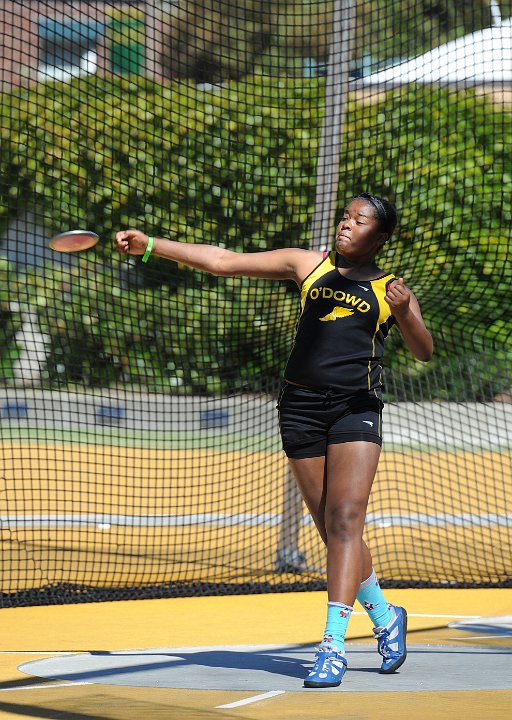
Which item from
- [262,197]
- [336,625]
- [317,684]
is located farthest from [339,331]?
[262,197]

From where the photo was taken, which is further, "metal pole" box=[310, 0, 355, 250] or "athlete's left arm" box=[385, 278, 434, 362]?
"metal pole" box=[310, 0, 355, 250]

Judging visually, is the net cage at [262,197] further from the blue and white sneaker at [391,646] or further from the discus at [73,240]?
the discus at [73,240]

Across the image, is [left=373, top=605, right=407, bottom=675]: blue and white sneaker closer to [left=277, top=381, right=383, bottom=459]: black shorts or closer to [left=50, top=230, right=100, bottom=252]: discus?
[left=277, top=381, right=383, bottom=459]: black shorts

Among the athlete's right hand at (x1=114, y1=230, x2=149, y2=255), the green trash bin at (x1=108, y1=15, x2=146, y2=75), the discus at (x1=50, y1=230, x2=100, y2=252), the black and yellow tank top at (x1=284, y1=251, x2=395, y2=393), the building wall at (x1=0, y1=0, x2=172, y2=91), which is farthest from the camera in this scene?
the green trash bin at (x1=108, y1=15, x2=146, y2=75)

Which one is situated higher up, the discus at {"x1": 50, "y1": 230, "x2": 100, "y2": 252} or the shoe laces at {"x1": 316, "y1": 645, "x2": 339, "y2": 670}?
the discus at {"x1": 50, "y1": 230, "x2": 100, "y2": 252}

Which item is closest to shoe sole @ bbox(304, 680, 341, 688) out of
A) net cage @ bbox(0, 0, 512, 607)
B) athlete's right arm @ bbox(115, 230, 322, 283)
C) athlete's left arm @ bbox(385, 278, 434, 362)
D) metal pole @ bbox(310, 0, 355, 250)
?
athlete's left arm @ bbox(385, 278, 434, 362)

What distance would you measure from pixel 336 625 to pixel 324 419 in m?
0.79

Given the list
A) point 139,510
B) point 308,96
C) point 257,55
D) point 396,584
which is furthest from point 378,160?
point 139,510

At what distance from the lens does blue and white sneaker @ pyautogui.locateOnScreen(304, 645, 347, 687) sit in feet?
14.0

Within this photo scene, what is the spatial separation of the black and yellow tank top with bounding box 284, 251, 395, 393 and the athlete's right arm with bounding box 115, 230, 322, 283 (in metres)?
0.08

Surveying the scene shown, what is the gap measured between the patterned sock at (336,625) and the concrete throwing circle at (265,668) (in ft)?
0.61

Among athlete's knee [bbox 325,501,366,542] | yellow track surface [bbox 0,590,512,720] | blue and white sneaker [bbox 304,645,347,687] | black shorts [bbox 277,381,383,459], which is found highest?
black shorts [bbox 277,381,383,459]

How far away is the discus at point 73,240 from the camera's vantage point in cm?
484

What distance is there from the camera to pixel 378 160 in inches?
344
